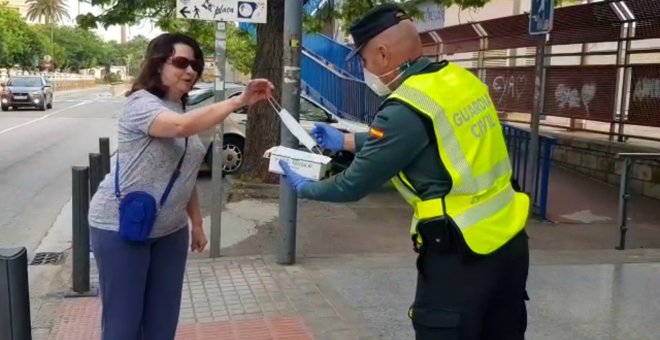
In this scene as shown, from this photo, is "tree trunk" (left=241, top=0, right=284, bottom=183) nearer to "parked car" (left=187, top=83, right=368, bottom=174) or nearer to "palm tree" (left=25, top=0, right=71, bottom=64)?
"parked car" (left=187, top=83, right=368, bottom=174)

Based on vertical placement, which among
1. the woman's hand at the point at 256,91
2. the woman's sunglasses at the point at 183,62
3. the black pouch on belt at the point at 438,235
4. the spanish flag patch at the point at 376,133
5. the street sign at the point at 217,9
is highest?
the street sign at the point at 217,9

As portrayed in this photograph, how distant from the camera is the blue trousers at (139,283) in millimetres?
3014

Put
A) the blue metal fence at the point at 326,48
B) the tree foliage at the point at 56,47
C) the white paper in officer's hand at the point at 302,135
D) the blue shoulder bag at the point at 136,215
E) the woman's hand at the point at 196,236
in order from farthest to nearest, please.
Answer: the tree foliage at the point at 56,47
the blue metal fence at the point at 326,48
the woman's hand at the point at 196,236
the blue shoulder bag at the point at 136,215
the white paper in officer's hand at the point at 302,135

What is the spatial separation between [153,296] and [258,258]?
2.99 meters

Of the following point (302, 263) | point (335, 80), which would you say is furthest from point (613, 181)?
point (335, 80)

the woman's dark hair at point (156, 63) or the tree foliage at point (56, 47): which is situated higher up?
the tree foliage at point (56, 47)

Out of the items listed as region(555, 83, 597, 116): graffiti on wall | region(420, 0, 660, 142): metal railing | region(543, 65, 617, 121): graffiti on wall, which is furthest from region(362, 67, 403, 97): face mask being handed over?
region(555, 83, 597, 116): graffiti on wall

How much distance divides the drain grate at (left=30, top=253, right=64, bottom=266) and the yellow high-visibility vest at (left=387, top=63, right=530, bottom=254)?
4908mm

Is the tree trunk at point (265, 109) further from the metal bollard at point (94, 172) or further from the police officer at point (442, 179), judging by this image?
the police officer at point (442, 179)

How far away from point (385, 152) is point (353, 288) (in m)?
3.19

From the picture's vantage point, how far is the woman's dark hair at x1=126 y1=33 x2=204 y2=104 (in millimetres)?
2996

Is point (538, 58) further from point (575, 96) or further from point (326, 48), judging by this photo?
point (326, 48)

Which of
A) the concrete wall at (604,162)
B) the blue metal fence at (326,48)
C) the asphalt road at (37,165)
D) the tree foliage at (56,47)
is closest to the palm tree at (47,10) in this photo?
the tree foliage at (56,47)

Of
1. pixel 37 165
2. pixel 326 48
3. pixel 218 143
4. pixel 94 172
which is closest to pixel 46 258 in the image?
pixel 94 172
